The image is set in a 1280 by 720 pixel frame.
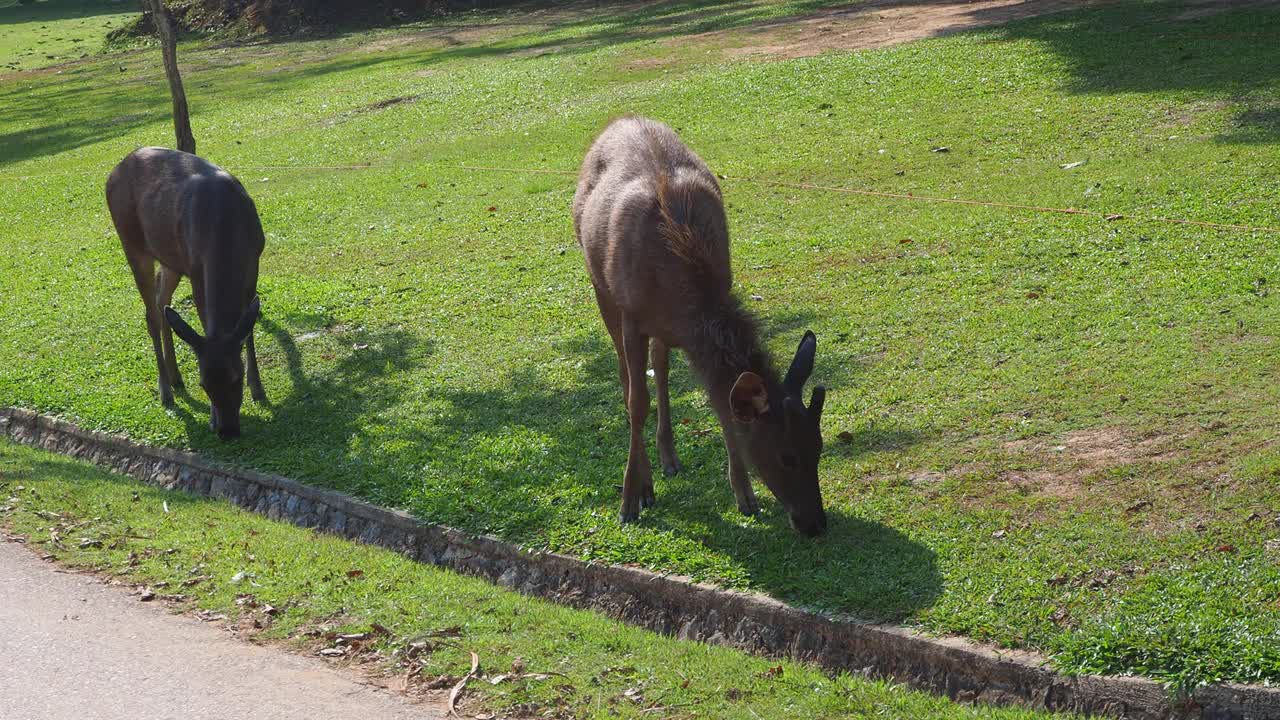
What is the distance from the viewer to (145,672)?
6.28 meters

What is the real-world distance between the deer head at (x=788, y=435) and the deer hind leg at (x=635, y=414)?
3.03 ft

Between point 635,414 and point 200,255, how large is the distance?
4.36 m

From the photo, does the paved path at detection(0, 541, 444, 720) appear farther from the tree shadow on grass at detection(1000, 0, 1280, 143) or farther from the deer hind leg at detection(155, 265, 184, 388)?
the tree shadow on grass at detection(1000, 0, 1280, 143)

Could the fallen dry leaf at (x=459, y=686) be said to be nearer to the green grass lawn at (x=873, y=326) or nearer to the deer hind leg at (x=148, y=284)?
the green grass lawn at (x=873, y=326)

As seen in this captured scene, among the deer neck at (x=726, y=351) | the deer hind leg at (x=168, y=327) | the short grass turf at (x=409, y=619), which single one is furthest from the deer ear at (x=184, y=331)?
the deer neck at (x=726, y=351)

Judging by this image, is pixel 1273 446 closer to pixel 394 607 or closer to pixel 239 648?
pixel 394 607

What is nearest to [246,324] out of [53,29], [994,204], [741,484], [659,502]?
[659,502]

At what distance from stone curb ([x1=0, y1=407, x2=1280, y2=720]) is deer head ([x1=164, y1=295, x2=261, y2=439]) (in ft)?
1.26

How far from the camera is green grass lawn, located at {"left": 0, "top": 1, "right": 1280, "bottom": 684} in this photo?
6410 millimetres

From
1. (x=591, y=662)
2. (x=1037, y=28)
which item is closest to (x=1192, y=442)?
(x=591, y=662)

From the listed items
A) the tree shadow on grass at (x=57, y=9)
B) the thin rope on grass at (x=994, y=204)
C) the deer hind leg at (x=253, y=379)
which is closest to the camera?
the deer hind leg at (x=253, y=379)

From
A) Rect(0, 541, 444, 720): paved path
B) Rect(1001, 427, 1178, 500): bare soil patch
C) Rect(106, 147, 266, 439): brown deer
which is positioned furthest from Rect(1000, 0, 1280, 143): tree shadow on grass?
Rect(0, 541, 444, 720): paved path

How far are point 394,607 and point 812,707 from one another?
247cm

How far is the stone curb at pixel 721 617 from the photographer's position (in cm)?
529
